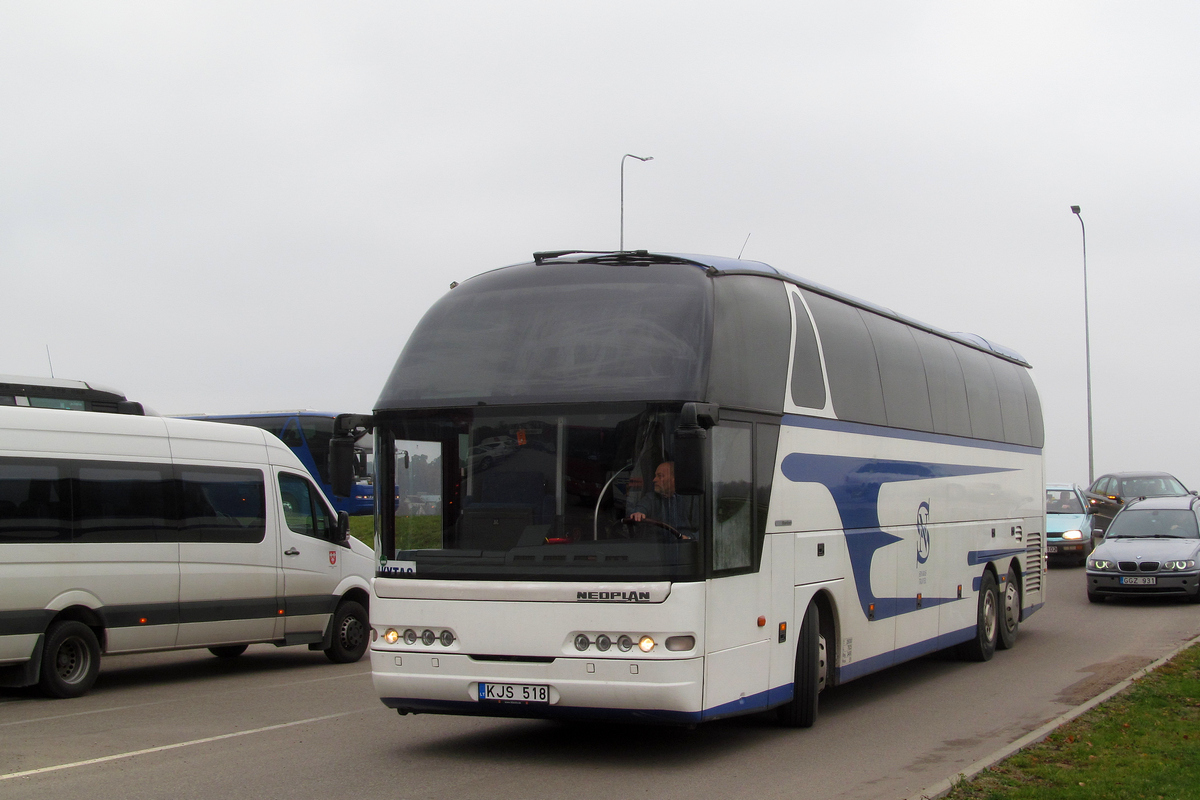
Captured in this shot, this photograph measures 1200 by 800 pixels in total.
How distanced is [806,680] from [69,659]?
25.1 ft

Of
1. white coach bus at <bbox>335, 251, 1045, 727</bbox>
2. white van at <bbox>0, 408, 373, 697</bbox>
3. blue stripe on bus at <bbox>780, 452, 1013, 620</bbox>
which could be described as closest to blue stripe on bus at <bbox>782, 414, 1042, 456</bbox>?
white coach bus at <bbox>335, 251, 1045, 727</bbox>

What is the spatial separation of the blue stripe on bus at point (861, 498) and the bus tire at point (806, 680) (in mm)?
1127

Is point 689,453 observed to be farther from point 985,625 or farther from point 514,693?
point 985,625

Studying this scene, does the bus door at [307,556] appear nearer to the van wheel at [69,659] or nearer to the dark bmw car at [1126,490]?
the van wheel at [69,659]

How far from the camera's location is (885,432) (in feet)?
40.8

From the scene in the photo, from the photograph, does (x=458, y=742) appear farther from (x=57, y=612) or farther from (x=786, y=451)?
(x=57, y=612)

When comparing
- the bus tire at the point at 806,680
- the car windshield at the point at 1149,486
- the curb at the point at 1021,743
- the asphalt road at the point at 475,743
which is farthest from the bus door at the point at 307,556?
the car windshield at the point at 1149,486

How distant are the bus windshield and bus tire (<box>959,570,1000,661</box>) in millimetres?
8114

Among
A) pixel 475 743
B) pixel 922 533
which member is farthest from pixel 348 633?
pixel 922 533

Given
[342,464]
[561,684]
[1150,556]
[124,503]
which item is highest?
[342,464]

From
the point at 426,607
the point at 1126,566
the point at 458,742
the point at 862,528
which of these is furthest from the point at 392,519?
the point at 1126,566

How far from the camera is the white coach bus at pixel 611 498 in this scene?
8.50m

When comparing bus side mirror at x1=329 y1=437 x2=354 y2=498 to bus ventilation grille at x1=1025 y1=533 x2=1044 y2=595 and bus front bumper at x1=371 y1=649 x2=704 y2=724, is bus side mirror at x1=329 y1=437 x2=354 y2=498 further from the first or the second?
bus ventilation grille at x1=1025 y1=533 x2=1044 y2=595

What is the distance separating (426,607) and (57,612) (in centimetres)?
564
